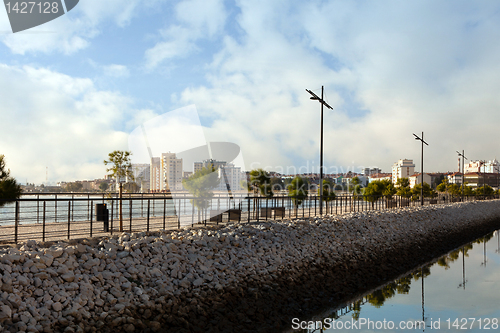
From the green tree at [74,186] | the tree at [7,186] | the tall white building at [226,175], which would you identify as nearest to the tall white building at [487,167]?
the green tree at [74,186]

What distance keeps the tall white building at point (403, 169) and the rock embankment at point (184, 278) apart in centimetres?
17479

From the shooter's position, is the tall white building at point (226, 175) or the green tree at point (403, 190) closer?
the tall white building at point (226, 175)

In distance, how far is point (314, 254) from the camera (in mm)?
12328

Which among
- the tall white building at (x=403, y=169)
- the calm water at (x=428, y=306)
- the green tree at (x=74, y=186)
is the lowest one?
Result: the calm water at (x=428, y=306)

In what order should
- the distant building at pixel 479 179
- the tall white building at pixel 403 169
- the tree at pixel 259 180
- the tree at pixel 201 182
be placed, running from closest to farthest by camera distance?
the tree at pixel 201 182, the tree at pixel 259 180, the distant building at pixel 479 179, the tall white building at pixel 403 169

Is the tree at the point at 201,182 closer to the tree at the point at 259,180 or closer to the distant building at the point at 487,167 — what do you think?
the tree at the point at 259,180

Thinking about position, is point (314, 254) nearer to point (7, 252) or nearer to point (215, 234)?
point (215, 234)

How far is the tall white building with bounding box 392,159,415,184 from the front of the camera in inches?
6844

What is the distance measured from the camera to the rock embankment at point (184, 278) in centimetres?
646

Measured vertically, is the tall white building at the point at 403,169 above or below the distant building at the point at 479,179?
above

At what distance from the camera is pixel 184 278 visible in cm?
831

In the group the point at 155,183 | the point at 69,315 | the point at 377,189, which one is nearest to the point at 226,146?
the point at 155,183

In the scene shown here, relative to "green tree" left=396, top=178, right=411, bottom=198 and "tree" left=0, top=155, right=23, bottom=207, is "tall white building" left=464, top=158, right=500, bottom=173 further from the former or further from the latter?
"tree" left=0, top=155, right=23, bottom=207

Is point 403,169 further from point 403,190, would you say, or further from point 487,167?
point 403,190
